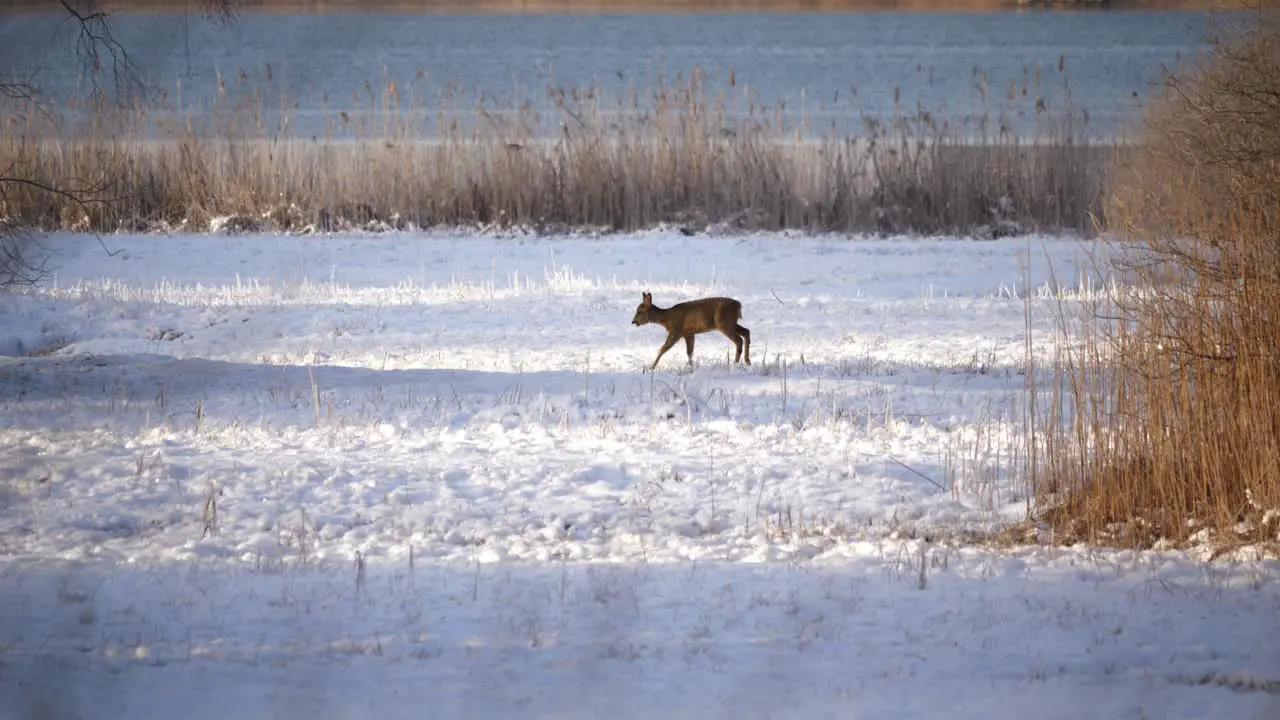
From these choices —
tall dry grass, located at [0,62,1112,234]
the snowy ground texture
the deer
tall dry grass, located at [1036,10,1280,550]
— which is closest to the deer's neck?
the deer

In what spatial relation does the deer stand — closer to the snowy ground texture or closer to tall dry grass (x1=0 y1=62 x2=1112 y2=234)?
the snowy ground texture

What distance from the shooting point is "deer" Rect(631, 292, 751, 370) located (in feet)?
26.1

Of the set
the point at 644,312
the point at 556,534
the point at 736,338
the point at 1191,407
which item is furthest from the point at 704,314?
the point at 1191,407

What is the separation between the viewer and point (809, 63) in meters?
37.5

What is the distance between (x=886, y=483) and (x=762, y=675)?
7.75ft

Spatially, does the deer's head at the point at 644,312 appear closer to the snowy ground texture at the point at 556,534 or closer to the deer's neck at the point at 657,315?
the deer's neck at the point at 657,315

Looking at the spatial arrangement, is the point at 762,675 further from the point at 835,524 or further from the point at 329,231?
the point at 329,231

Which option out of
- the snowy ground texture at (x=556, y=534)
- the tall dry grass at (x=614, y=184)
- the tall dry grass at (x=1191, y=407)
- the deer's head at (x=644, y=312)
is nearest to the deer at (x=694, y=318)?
the deer's head at (x=644, y=312)

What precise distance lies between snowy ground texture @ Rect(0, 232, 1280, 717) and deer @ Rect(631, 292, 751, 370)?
0.82 feet

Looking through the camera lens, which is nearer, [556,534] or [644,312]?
[556,534]

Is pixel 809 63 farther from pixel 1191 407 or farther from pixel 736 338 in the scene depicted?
pixel 1191 407

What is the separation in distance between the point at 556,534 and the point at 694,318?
3.12 m

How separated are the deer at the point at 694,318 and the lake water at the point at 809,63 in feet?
10.2

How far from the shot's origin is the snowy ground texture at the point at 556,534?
11.6 ft
